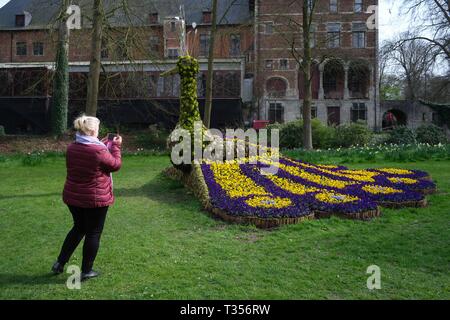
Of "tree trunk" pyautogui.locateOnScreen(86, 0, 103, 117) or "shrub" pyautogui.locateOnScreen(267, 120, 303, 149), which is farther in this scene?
"shrub" pyautogui.locateOnScreen(267, 120, 303, 149)

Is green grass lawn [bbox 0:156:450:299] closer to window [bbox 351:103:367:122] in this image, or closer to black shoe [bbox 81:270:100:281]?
black shoe [bbox 81:270:100:281]

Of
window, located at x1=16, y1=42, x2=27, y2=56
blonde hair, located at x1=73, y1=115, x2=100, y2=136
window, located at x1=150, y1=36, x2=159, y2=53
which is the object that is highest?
window, located at x1=16, y1=42, x2=27, y2=56

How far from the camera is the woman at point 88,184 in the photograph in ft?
15.0

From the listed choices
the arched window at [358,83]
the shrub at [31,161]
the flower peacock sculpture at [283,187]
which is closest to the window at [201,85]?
the arched window at [358,83]

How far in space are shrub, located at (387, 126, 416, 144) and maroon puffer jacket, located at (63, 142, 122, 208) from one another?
19.2m

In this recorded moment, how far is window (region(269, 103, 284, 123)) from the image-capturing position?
41000 mm

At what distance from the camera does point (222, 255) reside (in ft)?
17.9

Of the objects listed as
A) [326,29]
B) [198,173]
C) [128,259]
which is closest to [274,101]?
[326,29]

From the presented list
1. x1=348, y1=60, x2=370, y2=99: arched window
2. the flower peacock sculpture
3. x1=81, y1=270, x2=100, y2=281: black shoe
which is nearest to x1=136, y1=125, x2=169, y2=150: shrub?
the flower peacock sculpture

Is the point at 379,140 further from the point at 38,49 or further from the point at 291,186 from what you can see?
the point at 38,49

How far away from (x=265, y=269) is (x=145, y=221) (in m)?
2.93

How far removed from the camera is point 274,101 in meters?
41.2

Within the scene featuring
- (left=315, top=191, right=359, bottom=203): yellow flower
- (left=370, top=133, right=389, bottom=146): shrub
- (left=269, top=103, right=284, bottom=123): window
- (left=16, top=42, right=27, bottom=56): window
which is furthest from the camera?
(left=16, top=42, right=27, bottom=56): window

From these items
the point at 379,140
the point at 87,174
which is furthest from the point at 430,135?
the point at 87,174
